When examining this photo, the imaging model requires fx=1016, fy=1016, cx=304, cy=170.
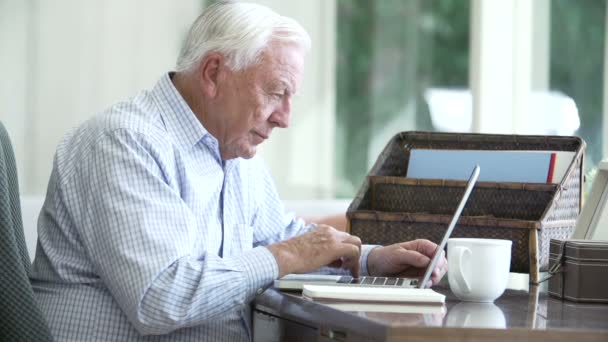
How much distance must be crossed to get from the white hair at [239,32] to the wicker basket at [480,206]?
405 mm

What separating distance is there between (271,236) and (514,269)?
1.65 ft

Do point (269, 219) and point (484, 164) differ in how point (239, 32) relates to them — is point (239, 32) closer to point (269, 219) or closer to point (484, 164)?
point (269, 219)

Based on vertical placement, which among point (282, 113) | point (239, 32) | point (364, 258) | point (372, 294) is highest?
point (239, 32)

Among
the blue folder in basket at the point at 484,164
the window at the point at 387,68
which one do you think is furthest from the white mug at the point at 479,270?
the window at the point at 387,68

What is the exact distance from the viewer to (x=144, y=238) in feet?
5.04

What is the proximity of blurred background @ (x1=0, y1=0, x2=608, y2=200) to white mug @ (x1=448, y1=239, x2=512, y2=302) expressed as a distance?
243cm

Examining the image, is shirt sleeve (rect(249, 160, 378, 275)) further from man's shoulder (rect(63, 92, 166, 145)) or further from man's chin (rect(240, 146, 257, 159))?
man's shoulder (rect(63, 92, 166, 145))

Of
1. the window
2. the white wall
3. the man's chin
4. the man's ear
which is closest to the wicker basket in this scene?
the man's chin

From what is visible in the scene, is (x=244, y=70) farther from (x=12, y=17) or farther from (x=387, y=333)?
(x=12, y=17)

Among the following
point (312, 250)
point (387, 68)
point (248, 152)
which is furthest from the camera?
point (387, 68)

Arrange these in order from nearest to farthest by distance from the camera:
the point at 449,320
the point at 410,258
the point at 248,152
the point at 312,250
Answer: the point at 449,320, the point at 312,250, the point at 410,258, the point at 248,152

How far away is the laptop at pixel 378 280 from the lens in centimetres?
161

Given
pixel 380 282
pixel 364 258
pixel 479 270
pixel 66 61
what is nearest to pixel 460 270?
pixel 479 270

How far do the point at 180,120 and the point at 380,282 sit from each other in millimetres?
469
